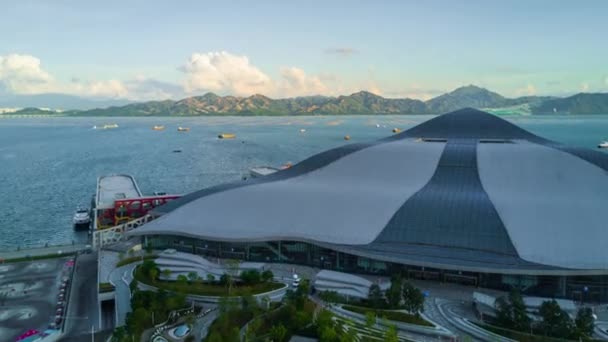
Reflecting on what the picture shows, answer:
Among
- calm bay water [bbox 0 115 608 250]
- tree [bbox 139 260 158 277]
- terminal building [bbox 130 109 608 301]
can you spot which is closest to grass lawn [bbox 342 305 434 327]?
terminal building [bbox 130 109 608 301]

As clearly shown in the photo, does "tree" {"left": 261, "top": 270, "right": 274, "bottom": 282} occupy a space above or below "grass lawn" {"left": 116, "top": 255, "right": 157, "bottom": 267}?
above

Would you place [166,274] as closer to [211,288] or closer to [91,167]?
[211,288]

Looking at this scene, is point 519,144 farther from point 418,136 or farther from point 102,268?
point 102,268

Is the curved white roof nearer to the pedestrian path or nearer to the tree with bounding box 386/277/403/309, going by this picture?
the tree with bounding box 386/277/403/309

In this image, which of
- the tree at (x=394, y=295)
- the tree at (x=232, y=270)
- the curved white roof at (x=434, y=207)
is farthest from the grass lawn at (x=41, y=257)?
the tree at (x=394, y=295)

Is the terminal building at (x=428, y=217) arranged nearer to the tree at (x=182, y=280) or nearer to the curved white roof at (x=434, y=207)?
the curved white roof at (x=434, y=207)

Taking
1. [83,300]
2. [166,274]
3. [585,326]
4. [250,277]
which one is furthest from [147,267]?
[585,326]

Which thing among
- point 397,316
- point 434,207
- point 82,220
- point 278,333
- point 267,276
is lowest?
point 82,220
